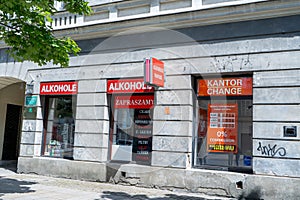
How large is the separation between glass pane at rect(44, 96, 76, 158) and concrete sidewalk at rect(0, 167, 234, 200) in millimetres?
1270

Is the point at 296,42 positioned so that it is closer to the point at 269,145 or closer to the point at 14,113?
the point at 269,145

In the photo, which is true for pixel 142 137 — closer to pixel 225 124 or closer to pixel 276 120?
pixel 225 124

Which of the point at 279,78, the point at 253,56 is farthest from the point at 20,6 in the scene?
the point at 279,78

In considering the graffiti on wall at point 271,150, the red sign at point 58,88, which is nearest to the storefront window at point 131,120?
the red sign at point 58,88

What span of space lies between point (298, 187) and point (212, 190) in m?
1.96

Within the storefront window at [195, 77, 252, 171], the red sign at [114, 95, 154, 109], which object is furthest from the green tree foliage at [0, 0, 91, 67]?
the storefront window at [195, 77, 252, 171]

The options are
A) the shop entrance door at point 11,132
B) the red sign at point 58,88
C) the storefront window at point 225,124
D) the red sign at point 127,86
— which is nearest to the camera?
the storefront window at point 225,124

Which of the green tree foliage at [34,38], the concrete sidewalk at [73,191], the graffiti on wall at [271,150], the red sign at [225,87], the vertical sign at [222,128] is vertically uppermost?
the green tree foliage at [34,38]

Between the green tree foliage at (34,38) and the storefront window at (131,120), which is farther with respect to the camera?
the storefront window at (131,120)

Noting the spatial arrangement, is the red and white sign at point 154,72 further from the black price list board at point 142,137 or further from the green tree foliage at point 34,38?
the green tree foliage at point 34,38

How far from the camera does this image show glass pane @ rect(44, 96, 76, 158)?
1037 centimetres

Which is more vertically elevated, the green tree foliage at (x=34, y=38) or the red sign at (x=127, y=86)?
the green tree foliage at (x=34, y=38)

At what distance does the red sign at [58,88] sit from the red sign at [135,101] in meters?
1.60

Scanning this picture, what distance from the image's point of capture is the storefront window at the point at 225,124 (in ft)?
26.0
